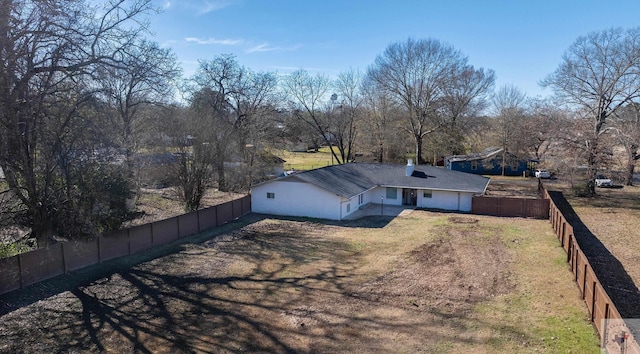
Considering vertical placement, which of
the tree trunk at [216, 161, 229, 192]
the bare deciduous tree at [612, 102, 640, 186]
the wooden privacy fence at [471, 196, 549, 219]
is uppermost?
the bare deciduous tree at [612, 102, 640, 186]

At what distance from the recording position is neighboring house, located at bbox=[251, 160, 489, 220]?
26.5m

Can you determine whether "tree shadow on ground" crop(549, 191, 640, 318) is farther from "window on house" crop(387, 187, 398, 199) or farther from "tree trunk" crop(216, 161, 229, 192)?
"tree trunk" crop(216, 161, 229, 192)

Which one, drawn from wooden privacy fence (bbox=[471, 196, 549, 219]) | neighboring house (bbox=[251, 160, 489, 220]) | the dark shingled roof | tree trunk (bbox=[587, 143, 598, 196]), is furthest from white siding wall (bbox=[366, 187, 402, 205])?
tree trunk (bbox=[587, 143, 598, 196])

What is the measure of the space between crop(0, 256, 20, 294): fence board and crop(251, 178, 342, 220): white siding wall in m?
15.5

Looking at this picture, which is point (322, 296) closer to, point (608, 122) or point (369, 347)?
point (369, 347)

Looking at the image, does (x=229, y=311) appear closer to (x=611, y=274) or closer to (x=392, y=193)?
(x=611, y=274)

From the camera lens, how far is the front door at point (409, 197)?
1221 inches

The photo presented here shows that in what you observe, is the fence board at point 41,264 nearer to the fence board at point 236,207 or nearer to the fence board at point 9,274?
the fence board at point 9,274

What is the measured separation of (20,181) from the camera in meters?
14.4

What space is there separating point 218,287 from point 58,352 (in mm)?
5219

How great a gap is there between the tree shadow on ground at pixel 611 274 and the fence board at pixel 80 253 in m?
19.2

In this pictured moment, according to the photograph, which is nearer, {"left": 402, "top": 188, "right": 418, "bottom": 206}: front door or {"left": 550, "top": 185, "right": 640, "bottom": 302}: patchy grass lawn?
{"left": 550, "top": 185, "right": 640, "bottom": 302}: patchy grass lawn

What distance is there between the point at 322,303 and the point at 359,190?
52.6 feet

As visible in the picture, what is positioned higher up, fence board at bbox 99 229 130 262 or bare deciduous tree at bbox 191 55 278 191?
bare deciduous tree at bbox 191 55 278 191
